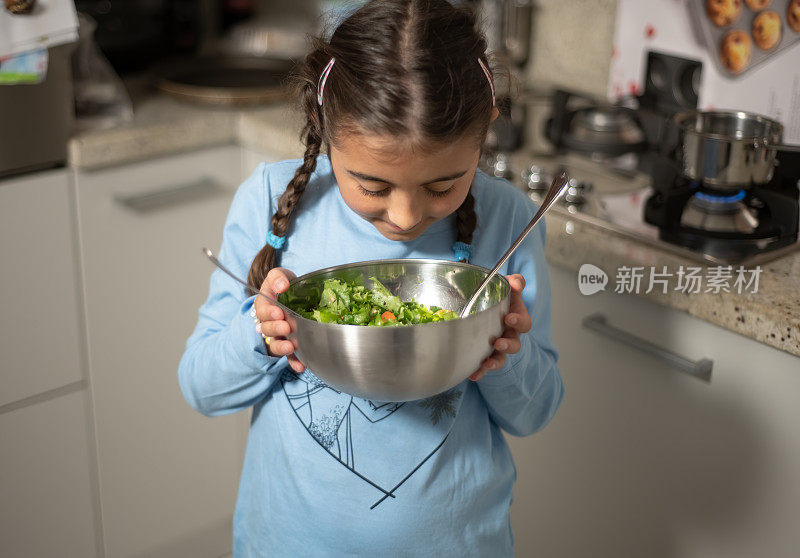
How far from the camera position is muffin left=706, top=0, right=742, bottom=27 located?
1454mm

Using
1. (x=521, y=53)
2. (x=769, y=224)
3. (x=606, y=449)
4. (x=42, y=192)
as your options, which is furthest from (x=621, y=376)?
(x=42, y=192)

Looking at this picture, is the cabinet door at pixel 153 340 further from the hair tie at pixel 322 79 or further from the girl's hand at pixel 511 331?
the girl's hand at pixel 511 331

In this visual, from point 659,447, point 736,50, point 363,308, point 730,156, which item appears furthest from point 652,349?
point 736,50

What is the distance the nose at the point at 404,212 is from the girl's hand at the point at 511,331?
0.34ft

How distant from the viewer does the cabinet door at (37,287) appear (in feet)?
4.66

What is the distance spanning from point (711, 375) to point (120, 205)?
0.95 metres

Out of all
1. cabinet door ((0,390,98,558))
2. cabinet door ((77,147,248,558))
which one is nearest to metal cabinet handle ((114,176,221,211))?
cabinet door ((77,147,248,558))

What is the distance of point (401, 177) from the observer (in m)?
0.78

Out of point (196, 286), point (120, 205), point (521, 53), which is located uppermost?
point (521, 53)

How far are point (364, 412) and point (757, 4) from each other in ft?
3.11

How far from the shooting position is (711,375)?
112cm

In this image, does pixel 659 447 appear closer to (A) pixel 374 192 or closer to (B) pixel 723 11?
(A) pixel 374 192

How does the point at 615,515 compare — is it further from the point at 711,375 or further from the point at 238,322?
the point at 238,322

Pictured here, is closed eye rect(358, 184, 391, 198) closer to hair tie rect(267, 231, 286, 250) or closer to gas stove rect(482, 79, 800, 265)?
hair tie rect(267, 231, 286, 250)
